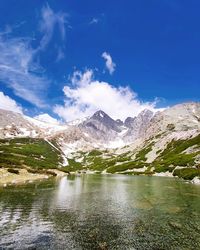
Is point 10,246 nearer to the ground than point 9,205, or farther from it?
nearer to the ground

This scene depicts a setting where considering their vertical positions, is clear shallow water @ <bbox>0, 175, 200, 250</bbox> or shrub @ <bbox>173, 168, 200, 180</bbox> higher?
shrub @ <bbox>173, 168, 200, 180</bbox>

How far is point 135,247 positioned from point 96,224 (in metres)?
10.5

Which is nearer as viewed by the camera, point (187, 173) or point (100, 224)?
point (100, 224)

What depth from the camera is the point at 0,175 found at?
102 meters

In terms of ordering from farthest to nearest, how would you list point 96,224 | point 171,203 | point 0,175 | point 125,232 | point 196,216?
point 0,175
point 171,203
point 196,216
point 96,224
point 125,232

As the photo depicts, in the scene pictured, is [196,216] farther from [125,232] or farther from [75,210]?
[75,210]

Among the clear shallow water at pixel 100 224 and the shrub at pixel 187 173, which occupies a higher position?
the shrub at pixel 187 173

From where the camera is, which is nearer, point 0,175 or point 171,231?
point 171,231

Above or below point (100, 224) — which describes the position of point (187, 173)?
above

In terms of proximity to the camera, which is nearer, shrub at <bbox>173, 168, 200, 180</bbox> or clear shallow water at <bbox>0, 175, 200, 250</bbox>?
clear shallow water at <bbox>0, 175, 200, 250</bbox>

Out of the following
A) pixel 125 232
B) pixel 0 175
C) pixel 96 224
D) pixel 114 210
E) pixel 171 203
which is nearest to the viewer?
pixel 125 232

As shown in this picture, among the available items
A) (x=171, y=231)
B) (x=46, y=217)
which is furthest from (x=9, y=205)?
(x=171, y=231)

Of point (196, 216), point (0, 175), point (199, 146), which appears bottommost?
point (196, 216)

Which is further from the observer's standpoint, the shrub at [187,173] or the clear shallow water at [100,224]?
the shrub at [187,173]
